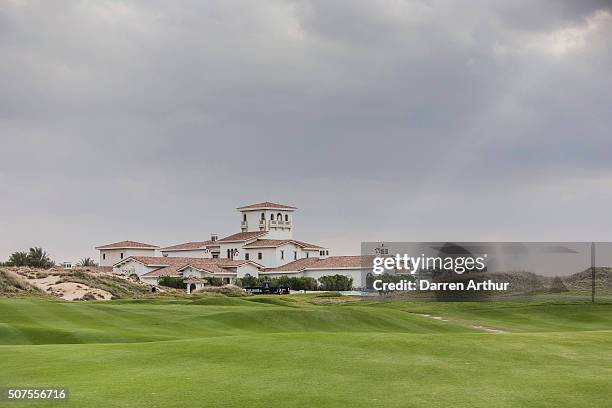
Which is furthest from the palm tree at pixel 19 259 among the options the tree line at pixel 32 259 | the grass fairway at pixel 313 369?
the grass fairway at pixel 313 369

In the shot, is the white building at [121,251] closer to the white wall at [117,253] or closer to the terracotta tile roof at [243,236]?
the white wall at [117,253]

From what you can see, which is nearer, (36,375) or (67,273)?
(36,375)

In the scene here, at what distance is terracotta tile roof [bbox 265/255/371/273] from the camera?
11844 cm

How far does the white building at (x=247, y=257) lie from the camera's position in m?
116

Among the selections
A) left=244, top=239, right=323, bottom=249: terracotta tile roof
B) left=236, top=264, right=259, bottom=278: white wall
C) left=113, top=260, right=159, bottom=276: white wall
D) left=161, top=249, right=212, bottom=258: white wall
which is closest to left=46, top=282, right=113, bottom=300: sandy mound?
left=113, top=260, right=159, bottom=276: white wall

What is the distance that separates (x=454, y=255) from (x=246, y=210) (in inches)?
2868

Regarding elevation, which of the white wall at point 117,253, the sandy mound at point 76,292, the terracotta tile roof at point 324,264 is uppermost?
the white wall at point 117,253

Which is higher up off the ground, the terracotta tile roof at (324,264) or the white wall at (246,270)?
the terracotta tile roof at (324,264)

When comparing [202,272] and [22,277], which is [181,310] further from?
[202,272]

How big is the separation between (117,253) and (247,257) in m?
22.6

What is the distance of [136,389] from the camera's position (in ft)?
54.0

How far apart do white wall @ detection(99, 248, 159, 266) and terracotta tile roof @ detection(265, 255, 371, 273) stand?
23339 millimetres

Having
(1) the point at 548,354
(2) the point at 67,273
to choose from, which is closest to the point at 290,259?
(2) the point at 67,273

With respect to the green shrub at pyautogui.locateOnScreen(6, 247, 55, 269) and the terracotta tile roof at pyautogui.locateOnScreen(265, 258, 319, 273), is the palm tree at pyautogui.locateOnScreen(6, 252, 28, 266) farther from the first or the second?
the terracotta tile roof at pyautogui.locateOnScreen(265, 258, 319, 273)
